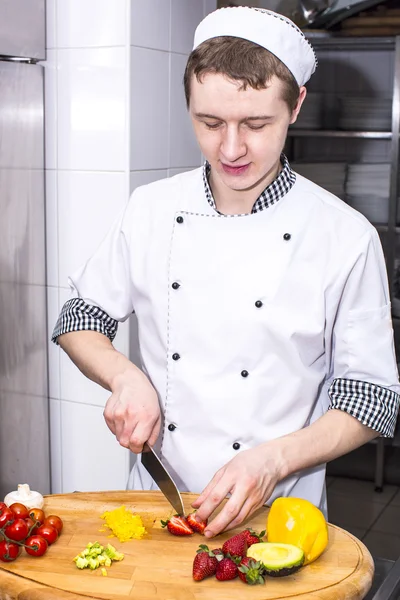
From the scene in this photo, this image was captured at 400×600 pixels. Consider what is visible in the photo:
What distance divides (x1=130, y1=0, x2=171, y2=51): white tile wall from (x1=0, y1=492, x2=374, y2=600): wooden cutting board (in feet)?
4.65

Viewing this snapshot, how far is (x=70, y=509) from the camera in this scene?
61.3 inches

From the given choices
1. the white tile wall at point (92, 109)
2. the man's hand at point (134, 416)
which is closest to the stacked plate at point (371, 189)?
the white tile wall at point (92, 109)

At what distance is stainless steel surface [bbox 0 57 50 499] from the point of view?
238cm

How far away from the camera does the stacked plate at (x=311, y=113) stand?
4.31 m

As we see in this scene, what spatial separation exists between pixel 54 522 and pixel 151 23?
60.5 inches

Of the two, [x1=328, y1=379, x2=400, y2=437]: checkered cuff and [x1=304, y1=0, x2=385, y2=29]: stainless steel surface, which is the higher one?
[x1=304, y1=0, x2=385, y2=29]: stainless steel surface

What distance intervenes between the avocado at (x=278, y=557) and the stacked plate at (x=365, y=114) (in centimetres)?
324

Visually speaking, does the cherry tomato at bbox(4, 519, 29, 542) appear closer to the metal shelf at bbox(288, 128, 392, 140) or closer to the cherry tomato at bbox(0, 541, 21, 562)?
the cherry tomato at bbox(0, 541, 21, 562)

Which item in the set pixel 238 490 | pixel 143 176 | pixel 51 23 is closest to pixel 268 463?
pixel 238 490

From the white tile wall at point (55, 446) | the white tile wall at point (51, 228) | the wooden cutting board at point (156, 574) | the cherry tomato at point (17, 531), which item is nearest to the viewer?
the wooden cutting board at point (156, 574)

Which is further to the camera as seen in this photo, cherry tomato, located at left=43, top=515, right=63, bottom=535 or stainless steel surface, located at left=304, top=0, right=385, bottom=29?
stainless steel surface, located at left=304, top=0, right=385, bottom=29

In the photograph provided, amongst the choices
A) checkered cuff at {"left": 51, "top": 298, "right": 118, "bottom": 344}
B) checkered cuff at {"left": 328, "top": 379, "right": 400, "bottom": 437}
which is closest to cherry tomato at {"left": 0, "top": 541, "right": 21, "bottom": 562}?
checkered cuff at {"left": 51, "top": 298, "right": 118, "bottom": 344}

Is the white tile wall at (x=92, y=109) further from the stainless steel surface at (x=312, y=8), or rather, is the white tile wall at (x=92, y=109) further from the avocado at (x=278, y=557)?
the stainless steel surface at (x=312, y=8)

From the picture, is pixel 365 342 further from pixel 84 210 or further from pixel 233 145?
pixel 84 210
